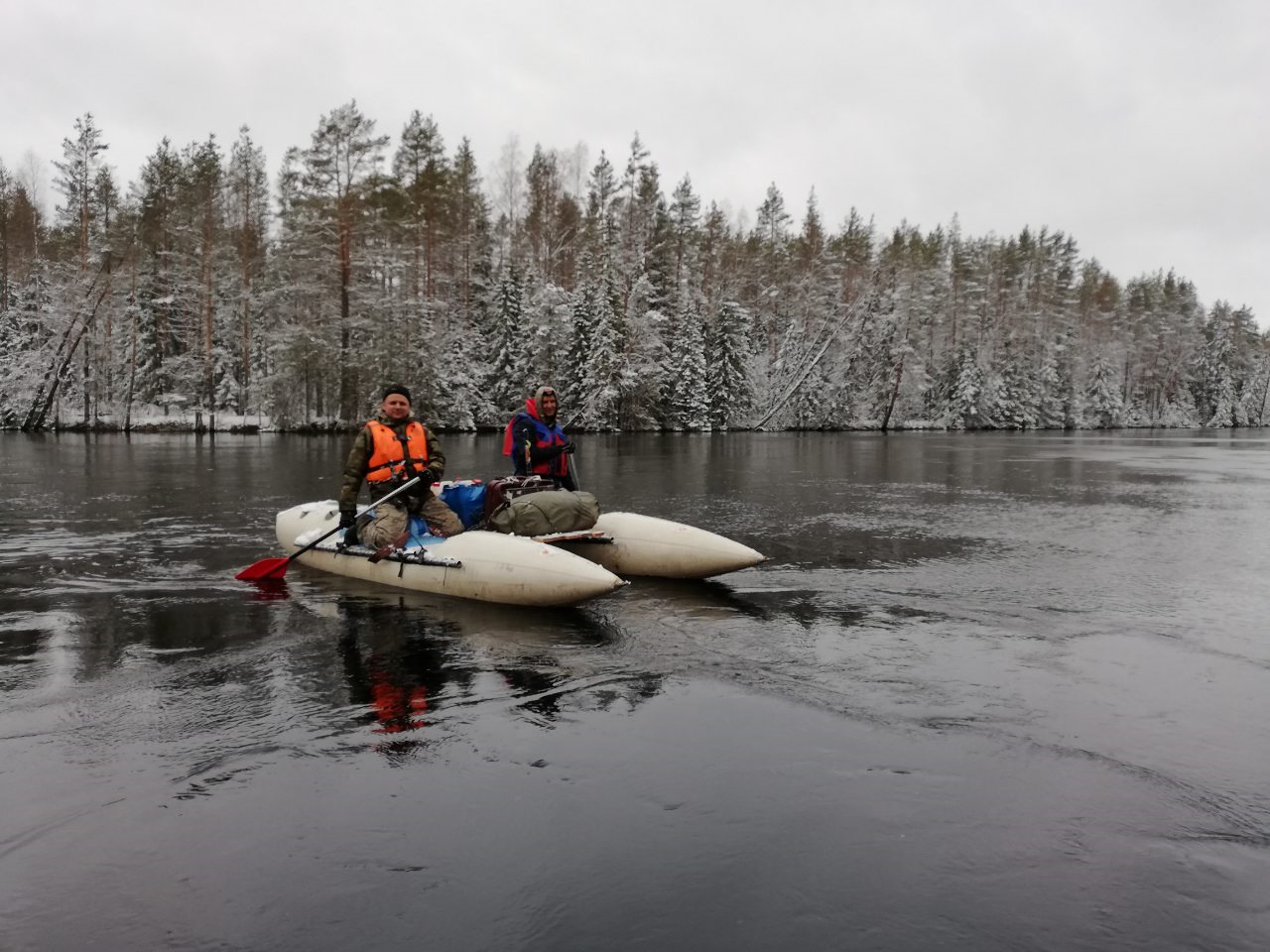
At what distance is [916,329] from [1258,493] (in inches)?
1748

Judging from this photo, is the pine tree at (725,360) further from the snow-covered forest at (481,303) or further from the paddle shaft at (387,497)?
the paddle shaft at (387,497)

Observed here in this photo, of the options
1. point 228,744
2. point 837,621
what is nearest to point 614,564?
point 837,621

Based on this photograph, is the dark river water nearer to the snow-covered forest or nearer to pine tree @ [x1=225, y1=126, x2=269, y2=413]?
the snow-covered forest

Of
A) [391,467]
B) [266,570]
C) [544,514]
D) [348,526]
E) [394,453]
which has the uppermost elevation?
Answer: [394,453]

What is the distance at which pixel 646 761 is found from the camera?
4.73m

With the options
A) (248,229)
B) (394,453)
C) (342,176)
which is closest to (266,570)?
(394,453)

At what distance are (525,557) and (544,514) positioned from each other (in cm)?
100

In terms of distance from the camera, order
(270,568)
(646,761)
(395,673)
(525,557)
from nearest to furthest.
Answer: (646,761), (395,673), (525,557), (270,568)

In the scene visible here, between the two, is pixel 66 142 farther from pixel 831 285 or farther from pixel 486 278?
pixel 831 285

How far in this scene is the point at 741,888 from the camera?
3521 millimetres

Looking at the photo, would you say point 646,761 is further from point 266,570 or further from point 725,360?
point 725,360

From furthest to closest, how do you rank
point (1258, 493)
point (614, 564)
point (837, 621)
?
point (1258, 493) < point (614, 564) < point (837, 621)

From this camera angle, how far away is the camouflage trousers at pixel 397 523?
8.48 m

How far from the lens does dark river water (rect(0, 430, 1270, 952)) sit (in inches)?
132
